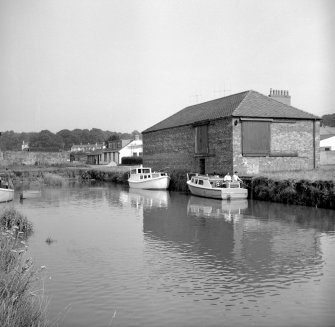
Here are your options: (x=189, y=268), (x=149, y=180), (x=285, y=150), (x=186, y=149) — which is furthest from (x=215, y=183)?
(x=189, y=268)

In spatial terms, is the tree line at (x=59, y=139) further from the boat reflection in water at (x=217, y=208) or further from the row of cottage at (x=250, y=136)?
the boat reflection in water at (x=217, y=208)

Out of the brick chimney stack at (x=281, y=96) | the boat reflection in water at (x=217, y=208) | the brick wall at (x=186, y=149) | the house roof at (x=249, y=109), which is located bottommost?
the boat reflection in water at (x=217, y=208)

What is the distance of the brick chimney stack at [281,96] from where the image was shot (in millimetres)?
40531

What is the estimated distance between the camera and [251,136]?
3409cm

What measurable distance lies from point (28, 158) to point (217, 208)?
66663mm

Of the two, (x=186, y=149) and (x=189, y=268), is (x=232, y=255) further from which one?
(x=186, y=149)

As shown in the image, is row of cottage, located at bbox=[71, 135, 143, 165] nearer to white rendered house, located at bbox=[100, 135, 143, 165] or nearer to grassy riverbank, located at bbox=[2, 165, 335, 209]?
white rendered house, located at bbox=[100, 135, 143, 165]

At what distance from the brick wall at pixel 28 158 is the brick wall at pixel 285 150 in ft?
177

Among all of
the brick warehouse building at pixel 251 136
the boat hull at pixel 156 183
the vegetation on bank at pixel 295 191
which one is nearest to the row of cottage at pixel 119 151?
the boat hull at pixel 156 183

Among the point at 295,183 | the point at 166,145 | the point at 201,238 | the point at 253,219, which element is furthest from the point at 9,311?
the point at 166,145

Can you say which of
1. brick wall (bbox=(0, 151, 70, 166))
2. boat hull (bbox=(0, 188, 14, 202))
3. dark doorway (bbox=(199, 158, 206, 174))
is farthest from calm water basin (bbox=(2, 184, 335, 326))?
brick wall (bbox=(0, 151, 70, 166))

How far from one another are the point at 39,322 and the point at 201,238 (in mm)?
10889

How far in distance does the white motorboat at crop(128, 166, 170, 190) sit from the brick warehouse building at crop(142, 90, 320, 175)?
227 centimetres

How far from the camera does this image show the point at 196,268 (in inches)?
489
